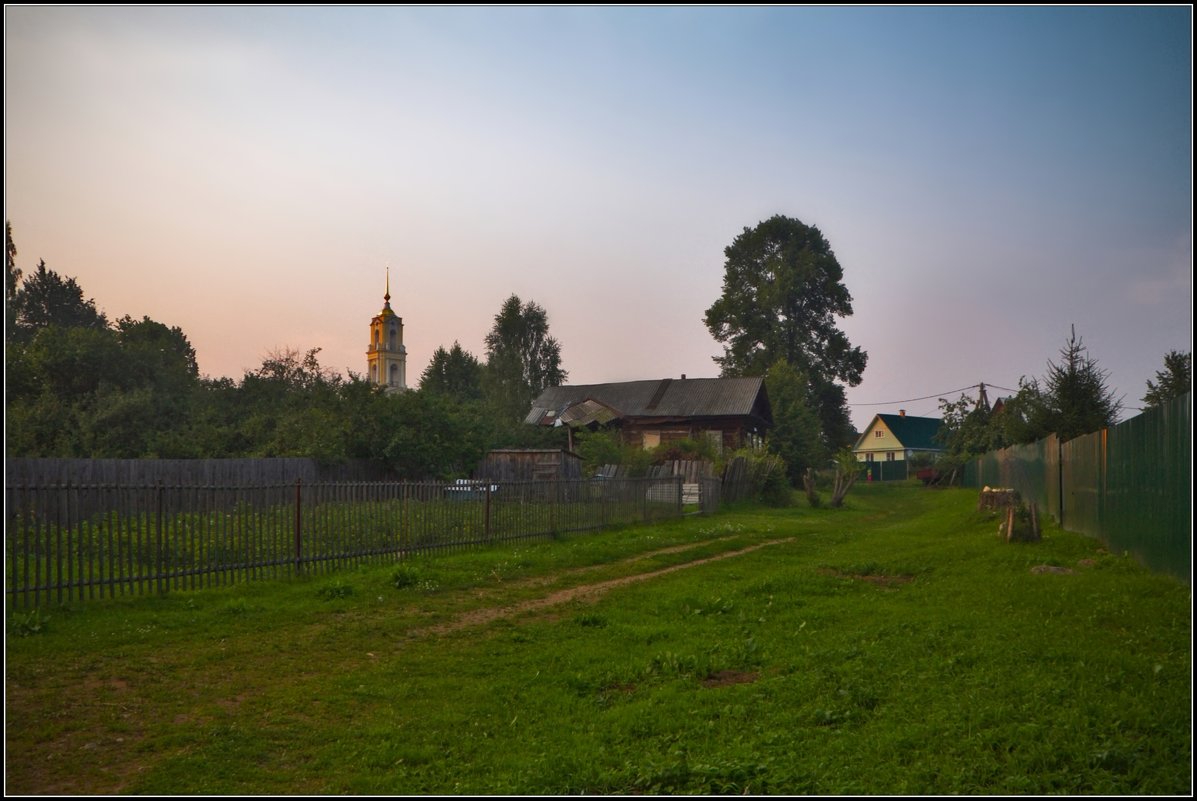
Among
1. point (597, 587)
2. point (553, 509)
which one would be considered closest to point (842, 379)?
point (553, 509)

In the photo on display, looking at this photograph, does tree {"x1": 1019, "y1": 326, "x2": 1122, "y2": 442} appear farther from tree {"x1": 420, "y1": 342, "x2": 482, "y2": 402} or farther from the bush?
tree {"x1": 420, "y1": 342, "x2": 482, "y2": 402}

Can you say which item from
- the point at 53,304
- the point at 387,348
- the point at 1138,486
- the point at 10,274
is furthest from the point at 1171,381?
the point at 53,304

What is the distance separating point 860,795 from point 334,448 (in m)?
23.4

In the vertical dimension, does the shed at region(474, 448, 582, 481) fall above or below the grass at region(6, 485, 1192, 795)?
above

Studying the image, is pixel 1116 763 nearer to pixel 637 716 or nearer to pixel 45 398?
pixel 637 716

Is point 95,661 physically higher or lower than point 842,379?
lower

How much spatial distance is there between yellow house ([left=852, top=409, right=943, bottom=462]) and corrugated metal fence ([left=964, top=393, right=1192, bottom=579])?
222 feet

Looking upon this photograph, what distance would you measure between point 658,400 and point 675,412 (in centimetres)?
230

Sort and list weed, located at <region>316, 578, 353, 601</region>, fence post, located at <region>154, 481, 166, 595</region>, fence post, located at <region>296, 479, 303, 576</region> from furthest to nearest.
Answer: fence post, located at <region>296, 479, 303, 576</region>
weed, located at <region>316, 578, 353, 601</region>
fence post, located at <region>154, 481, 166, 595</region>

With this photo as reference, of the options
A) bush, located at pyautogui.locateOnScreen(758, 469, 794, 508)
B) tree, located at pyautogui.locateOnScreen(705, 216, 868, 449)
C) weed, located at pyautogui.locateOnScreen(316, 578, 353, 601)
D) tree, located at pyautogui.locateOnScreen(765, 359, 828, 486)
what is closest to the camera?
weed, located at pyautogui.locateOnScreen(316, 578, 353, 601)

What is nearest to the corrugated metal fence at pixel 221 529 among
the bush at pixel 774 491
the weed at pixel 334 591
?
the weed at pixel 334 591

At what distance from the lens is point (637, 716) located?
6.68 m

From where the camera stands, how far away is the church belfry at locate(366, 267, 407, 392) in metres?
68.2

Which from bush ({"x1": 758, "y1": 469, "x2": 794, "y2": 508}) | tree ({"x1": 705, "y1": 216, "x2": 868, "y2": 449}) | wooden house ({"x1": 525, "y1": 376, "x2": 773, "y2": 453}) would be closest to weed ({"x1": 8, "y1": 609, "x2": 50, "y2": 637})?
bush ({"x1": 758, "y1": 469, "x2": 794, "y2": 508})
